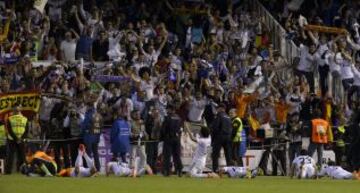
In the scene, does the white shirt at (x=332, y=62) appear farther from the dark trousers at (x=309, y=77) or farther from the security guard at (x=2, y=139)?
the security guard at (x=2, y=139)

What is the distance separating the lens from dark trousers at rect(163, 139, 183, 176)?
3067 centimetres

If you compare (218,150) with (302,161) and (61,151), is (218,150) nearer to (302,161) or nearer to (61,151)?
(302,161)

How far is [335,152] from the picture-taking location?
33031 mm

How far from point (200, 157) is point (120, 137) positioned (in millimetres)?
2418

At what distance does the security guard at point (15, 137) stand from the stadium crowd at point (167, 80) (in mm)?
32

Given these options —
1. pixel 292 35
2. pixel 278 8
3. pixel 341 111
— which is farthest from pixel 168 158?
pixel 278 8

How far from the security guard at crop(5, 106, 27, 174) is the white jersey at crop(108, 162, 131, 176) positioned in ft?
8.05

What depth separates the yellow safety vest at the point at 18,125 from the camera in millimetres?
30031

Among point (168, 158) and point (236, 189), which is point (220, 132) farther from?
point (236, 189)

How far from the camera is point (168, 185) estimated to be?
83.2ft

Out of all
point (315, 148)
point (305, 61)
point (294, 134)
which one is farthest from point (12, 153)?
point (305, 61)

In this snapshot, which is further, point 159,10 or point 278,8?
point 278,8

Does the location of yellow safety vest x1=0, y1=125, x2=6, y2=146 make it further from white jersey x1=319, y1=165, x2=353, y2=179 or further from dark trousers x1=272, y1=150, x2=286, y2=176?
white jersey x1=319, y1=165, x2=353, y2=179

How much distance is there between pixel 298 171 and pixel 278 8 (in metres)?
12.0
